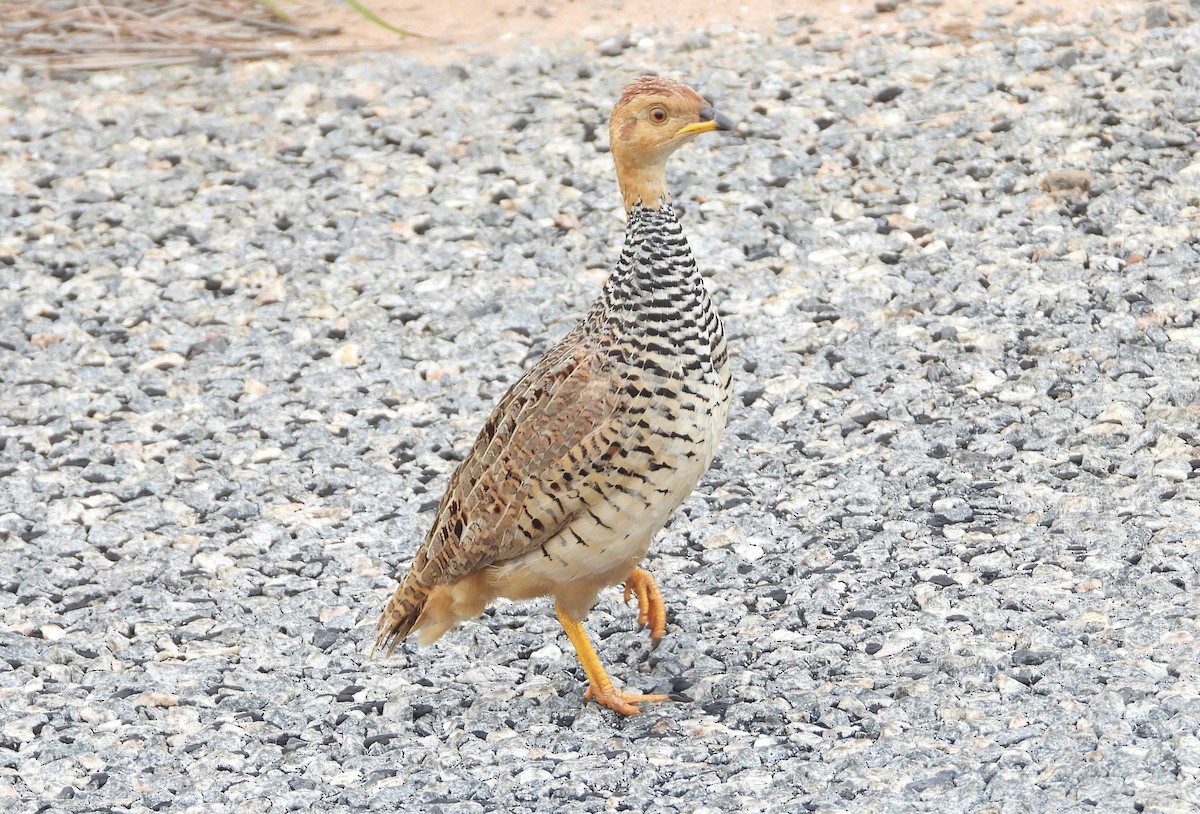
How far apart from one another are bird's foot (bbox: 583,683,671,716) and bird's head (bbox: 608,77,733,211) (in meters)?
1.49

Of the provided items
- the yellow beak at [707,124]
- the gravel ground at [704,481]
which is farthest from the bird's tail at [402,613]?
the yellow beak at [707,124]

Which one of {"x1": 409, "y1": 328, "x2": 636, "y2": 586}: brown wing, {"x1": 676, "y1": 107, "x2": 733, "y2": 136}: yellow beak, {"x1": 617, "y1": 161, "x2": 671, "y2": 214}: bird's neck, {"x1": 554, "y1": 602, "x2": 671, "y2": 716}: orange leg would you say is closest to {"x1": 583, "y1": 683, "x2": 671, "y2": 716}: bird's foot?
{"x1": 554, "y1": 602, "x2": 671, "y2": 716}: orange leg

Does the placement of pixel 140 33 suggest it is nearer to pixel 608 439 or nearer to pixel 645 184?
pixel 645 184

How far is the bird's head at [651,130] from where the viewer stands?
489cm

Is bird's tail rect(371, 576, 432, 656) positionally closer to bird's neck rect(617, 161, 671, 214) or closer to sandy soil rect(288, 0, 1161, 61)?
bird's neck rect(617, 161, 671, 214)

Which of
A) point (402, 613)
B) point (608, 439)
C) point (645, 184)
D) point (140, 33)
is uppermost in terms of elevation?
point (645, 184)

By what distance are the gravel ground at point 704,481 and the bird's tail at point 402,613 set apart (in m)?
0.19

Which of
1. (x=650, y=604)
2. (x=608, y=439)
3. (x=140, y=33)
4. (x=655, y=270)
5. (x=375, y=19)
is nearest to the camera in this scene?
(x=608, y=439)

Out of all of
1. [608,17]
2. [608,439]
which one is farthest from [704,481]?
[608,17]

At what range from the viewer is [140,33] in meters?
10.1

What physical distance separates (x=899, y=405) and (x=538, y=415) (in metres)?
2.24

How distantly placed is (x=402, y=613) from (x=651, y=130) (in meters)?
1.70

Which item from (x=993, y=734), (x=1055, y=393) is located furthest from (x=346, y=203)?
(x=993, y=734)

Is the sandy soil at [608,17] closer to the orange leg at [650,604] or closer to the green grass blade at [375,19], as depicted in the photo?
the green grass blade at [375,19]
